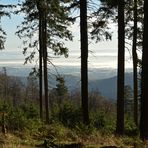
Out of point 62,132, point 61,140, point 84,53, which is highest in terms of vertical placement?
point 84,53

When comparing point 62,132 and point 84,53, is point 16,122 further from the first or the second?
point 84,53

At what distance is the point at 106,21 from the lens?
22609 millimetres

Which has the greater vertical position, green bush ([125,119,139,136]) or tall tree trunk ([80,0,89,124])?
tall tree trunk ([80,0,89,124])

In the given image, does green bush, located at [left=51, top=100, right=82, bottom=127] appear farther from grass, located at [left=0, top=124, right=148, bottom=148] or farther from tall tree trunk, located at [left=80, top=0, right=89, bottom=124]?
grass, located at [left=0, top=124, right=148, bottom=148]

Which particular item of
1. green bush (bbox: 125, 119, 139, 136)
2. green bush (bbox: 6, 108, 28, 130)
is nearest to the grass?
green bush (bbox: 6, 108, 28, 130)

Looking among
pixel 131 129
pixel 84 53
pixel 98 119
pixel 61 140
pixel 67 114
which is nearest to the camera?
pixel 61 140

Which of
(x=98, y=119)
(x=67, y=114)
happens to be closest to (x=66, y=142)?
(x=98, y=119)

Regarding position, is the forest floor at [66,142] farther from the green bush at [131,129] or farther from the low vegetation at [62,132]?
the green bush at [131,129]

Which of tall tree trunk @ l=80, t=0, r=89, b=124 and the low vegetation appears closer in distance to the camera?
the low vegetation

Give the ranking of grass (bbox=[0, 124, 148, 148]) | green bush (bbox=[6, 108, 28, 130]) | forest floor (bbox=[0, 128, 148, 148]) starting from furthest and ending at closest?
green bush (bbox=[6, 108, 28, 130]), grass (bbox=[0, 124, 148, 148]), forest floor (bbox=[0, 128, 148, 148])

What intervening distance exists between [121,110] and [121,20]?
4410 mm

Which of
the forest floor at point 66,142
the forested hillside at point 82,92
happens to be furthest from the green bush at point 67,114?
the forest floor at point 66,142

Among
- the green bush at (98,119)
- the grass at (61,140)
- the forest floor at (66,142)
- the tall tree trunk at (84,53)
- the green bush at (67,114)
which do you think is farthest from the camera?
the green bush at (98,119)

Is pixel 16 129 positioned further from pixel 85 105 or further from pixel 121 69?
pixel 121 69
